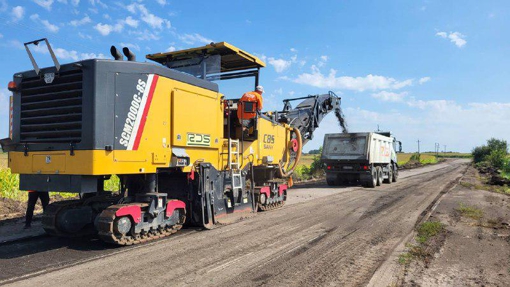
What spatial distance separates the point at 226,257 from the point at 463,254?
11.9ft

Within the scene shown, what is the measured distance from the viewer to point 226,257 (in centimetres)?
506

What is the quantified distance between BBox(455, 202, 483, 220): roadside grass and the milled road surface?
7.48 feet

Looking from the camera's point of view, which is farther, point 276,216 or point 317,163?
point 317,163

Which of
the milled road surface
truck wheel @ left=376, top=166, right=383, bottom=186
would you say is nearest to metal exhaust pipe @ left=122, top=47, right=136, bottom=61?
the milled road surface

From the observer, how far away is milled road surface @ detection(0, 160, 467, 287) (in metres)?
4.19

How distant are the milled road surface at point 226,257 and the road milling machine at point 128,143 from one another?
426 millimetres

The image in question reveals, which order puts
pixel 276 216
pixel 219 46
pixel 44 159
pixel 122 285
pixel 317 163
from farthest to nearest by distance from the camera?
1. pixel 317 163
2. pixel 276 216
3. pixel 219 46
4. pixel 44 159
5. pixel 122 285

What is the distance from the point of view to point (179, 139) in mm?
6219

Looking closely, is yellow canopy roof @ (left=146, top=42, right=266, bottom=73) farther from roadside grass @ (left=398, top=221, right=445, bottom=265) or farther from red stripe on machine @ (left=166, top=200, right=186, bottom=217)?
roadside grass @ (left=398, top=221, right=445, bottom=265)

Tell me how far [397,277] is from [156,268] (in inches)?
119

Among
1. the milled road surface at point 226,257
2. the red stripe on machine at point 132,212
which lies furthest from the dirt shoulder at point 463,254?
the red stripe on machine at point 132,212

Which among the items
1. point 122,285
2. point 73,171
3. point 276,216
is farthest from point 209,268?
point 276,216

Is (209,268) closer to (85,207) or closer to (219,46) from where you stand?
(85,207)

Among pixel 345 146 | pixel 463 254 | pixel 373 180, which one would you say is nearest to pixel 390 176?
pixel 373 180
